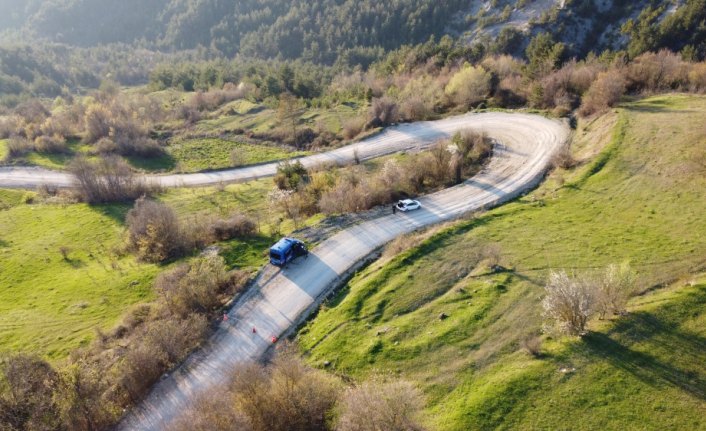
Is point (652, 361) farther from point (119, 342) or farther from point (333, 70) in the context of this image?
point (333, 70)

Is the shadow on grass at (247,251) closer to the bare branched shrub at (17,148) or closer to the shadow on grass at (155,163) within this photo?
the shadow on grass at (155,163)

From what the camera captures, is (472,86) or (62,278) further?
(472,86)

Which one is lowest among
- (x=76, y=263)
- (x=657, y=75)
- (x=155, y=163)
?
(x=155, y=163)

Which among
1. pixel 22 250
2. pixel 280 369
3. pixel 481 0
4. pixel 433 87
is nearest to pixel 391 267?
pixel 280 369

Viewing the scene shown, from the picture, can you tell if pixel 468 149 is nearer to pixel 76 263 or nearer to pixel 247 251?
pixel 247 251

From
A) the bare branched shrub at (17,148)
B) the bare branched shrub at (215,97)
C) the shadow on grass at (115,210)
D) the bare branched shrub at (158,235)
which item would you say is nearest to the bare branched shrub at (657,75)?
the bare branched shrub at (158,235)

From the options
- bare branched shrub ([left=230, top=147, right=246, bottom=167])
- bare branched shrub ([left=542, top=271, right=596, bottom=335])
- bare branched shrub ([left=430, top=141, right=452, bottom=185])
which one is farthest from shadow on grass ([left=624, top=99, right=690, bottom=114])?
bare branched shrub ([left=230, top=147, right=246, bottom=167])

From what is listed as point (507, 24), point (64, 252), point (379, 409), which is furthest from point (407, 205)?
point (507, 24)
